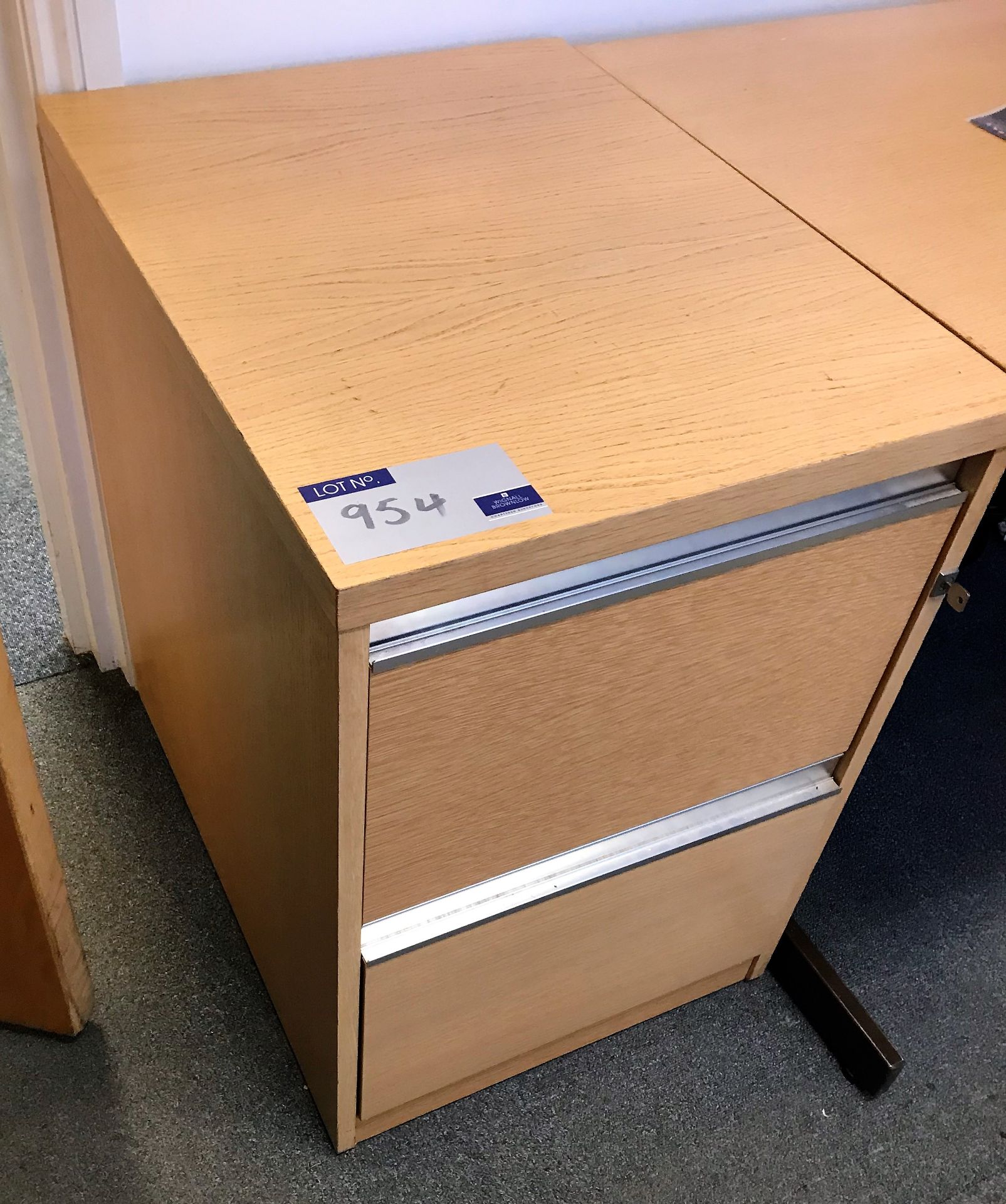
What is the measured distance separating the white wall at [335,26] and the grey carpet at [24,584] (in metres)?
0.70

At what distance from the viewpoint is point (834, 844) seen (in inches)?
50.1

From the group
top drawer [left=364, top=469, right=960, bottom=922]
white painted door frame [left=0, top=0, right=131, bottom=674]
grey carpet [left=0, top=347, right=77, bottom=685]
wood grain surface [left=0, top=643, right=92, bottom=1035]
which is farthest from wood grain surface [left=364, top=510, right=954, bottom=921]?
grey carpet [left=0, top=347, right=77, bottom=685]

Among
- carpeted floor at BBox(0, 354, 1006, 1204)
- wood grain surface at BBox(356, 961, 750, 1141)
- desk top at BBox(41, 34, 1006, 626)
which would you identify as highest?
desk top at BBox(41, 34, 1006, 626)

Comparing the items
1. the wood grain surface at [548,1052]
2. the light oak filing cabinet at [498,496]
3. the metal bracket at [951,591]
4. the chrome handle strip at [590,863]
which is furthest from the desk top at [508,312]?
the wood grain surface at [548,1052]

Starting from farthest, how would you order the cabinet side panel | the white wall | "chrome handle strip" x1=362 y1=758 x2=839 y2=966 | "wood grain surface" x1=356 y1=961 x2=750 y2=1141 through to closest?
1. "wood grain surface" x1=356 y1=961 x2=750 y2=1141
2. the white wall
3. "chrome handle strip" x1=362 y1=758 x2=839 y2=966
4. the cabinet side panel

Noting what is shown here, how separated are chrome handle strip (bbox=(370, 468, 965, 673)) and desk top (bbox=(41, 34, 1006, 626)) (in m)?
0.05

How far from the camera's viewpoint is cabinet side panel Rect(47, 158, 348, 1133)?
644mm

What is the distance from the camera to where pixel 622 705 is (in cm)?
70

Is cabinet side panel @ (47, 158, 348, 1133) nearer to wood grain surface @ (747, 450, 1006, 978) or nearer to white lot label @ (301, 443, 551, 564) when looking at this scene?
white lot label @ (301, 443, 551, 564)

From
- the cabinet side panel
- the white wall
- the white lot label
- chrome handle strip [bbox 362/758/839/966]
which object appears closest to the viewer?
the white lot label

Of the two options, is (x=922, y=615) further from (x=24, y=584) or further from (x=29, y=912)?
(x=24, y=584)

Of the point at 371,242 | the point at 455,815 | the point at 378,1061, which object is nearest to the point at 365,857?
the point at 455,815

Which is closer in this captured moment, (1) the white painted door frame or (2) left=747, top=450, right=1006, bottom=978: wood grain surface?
(2) left=747, top=450, right=1006, bottom=978: wood grain surface

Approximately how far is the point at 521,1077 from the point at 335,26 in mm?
951
